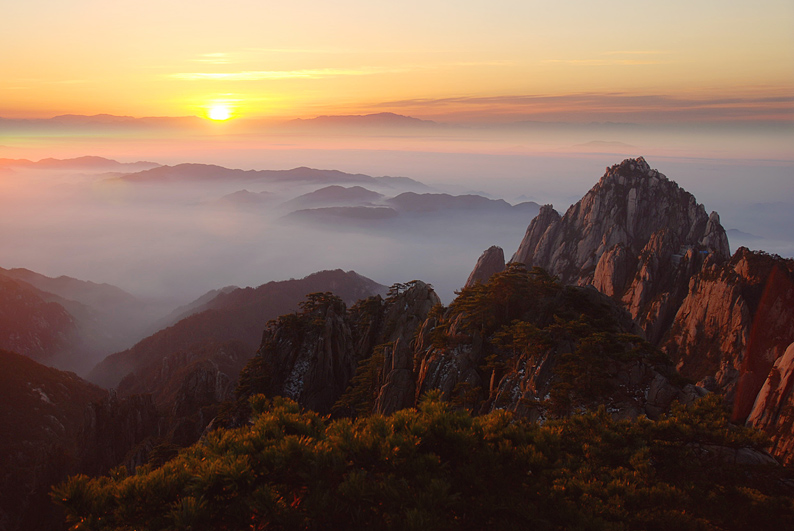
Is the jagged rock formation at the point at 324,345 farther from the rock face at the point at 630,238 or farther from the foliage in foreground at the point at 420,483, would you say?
the rock face at the point at 630,238

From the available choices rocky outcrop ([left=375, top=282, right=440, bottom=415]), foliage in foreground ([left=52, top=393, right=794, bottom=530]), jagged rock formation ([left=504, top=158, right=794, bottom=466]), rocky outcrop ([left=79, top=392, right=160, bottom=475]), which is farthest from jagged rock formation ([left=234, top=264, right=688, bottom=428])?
rocky outcrop ([left=79, top=392, right=160, bottom=475])

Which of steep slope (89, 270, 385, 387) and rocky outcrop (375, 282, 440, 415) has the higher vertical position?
rocky outcrop (375, 282, 440, 415)

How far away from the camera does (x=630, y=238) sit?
104 m

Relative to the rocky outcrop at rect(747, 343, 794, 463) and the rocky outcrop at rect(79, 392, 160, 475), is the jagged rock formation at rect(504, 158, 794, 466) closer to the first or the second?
the rocky outcrop at rect(747, 343, 794, 463)

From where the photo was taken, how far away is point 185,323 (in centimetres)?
17512

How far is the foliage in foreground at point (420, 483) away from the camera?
29.5ft

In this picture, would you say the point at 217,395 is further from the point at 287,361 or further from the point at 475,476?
the point at 475,476

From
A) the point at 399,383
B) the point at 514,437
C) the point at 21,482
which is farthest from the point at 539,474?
the point at 21,482

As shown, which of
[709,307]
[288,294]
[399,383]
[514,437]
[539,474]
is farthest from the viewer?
[288,294]

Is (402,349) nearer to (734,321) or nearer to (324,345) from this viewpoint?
(324,345)

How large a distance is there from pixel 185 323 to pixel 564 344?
175814mm

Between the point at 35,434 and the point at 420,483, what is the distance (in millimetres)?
118498

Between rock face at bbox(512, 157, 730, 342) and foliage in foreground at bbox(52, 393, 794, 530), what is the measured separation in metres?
70.8

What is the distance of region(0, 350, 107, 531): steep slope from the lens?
73750 millimetres
